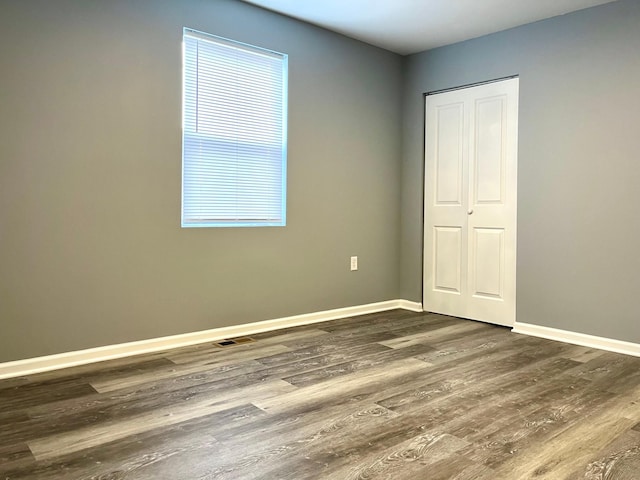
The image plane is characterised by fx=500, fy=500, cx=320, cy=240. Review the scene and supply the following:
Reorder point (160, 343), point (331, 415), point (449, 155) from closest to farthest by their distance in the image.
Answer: point (331, 415)
point (160, 343)
point (449, 155)

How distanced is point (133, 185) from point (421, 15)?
2.32 m

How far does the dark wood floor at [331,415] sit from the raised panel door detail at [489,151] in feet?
4.22

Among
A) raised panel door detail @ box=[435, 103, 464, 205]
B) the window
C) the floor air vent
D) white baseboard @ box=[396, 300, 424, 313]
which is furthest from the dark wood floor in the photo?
raised panel door detail @ box=[435, 103, 464, 205]

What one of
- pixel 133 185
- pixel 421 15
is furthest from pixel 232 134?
pixel 421 15

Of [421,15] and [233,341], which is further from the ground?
[421,15]

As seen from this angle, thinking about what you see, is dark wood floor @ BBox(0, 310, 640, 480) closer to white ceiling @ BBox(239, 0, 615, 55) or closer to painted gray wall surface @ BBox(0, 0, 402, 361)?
painted gray wall surface @ BBox(0, 0, 402, 361)

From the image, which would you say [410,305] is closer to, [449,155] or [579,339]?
[449,155]

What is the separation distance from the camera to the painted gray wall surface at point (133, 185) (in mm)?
2629

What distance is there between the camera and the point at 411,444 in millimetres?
1875

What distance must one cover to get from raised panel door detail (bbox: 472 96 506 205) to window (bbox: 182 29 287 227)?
1566 mm

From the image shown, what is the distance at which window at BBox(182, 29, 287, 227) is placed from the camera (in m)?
3.25

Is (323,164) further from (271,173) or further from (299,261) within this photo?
(299,261)

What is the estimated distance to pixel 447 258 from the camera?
4277 millimetres

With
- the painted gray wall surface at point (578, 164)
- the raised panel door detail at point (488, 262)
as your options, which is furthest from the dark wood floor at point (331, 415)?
the raised panel door detail at point (488, 262)
